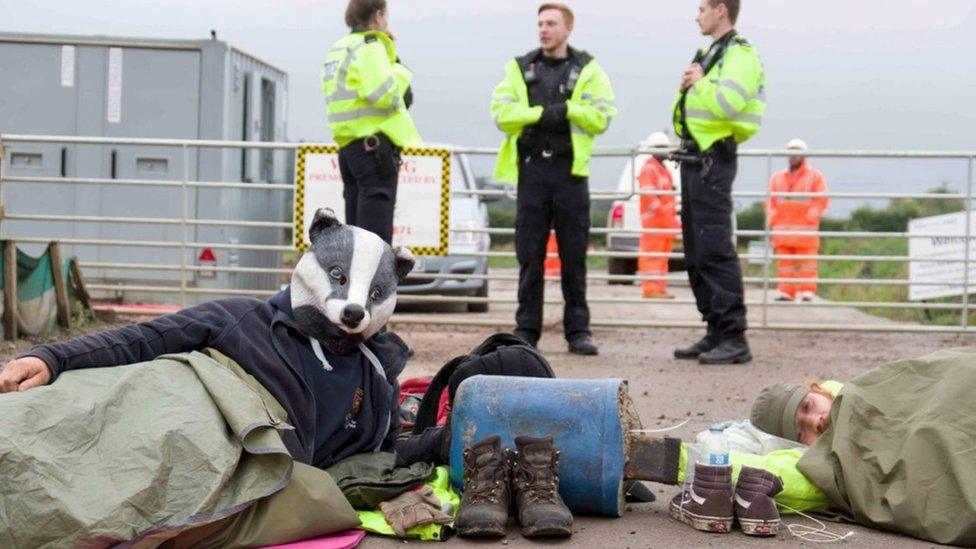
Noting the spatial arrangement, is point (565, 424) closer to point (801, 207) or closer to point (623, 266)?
point (801, 207)

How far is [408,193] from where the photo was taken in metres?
11.2

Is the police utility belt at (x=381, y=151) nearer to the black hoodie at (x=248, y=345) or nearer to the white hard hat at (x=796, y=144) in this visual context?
the black hoodie at (x=248, y=345)

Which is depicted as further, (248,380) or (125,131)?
(125,131)

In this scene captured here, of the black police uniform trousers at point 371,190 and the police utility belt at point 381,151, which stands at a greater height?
the police utility belt at point 381,151

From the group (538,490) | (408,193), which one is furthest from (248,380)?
(408,193)

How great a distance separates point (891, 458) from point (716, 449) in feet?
2.38

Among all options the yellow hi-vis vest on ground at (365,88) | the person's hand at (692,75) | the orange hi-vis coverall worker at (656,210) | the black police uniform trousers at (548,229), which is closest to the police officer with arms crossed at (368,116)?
the yellow hi-vis vest on ground at (365,88)

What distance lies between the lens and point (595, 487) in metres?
4.85

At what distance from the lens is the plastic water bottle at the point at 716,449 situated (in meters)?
4.79

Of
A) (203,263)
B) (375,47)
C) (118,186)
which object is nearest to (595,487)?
(375,47)

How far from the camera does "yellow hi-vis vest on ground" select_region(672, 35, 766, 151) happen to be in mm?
8750

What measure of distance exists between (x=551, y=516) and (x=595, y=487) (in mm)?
366

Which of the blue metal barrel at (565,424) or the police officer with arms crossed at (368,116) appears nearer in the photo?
the blue metal barrel at (565,424)

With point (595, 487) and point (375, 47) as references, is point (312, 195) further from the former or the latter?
point (595, 487)
